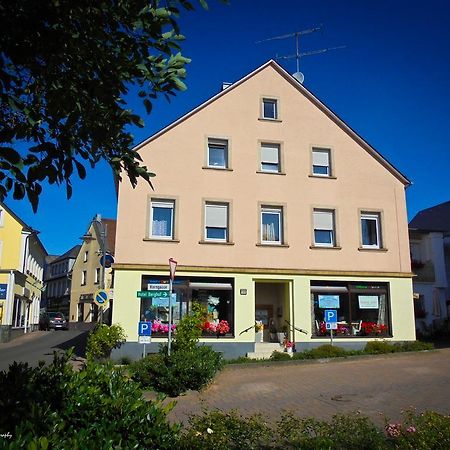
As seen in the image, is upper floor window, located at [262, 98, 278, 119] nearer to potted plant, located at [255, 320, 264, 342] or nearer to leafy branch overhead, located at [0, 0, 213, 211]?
potted plant, located at [255, 320, 264, 342]

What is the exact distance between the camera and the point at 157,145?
66.4 ft

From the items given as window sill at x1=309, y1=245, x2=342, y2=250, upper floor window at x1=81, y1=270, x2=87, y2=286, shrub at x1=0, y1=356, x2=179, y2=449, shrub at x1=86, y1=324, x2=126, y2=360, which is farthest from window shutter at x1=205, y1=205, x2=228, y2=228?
upper floor window at x1=81, y1=270, x2=87, y2=286

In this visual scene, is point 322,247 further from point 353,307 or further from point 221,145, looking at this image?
point 221,145

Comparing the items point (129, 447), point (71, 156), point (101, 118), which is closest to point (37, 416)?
point (129, 447)

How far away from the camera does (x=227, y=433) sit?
16.3 ft

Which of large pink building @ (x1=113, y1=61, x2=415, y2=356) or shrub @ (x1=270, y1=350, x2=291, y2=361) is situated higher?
large pink building @ (x1=113, y1=61, x2=415, y2=356)

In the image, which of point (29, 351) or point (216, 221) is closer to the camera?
point (216, 221)

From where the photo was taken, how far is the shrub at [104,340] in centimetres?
1772

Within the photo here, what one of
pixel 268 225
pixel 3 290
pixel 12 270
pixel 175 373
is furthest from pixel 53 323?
pixel 175 373

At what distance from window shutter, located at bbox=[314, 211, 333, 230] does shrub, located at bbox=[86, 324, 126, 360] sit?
9012 millimetres

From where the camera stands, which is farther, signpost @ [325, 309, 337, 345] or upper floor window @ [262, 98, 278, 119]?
upper floor window @ [262, 98, 278, 119]

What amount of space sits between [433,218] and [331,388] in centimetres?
2708

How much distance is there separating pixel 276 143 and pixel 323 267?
559 cm

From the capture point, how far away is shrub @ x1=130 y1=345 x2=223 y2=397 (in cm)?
1178
